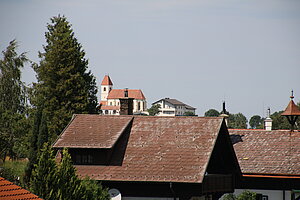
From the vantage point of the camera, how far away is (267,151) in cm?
4125

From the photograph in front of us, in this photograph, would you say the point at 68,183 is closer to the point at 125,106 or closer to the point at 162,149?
the point at 162,149

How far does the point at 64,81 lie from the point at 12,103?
7.19 m

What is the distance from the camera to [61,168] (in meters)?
26.8

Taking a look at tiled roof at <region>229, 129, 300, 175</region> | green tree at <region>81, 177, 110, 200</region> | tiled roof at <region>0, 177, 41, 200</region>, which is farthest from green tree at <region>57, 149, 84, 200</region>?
tiled roof at <region>229, 129, 300, 175</region>

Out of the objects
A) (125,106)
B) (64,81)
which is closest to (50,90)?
(64,81)

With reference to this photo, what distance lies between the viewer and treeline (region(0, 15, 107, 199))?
58.7 metres

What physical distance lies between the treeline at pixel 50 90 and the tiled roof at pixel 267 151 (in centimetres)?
1976

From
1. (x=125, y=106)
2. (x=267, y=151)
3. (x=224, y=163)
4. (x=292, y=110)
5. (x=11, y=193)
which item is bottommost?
(x=11, y=193)

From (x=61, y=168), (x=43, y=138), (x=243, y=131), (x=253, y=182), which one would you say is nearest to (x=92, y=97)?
(x=43, y=138)

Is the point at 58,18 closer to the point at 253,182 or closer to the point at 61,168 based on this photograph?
the point at 253,182

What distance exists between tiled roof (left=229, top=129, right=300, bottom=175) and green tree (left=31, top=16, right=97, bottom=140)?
19.4 meters

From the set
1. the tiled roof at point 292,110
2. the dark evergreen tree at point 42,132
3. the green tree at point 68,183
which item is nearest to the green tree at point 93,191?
the green tree at point 68,183

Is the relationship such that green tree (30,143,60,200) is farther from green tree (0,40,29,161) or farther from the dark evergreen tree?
green tree (0,40,29,161)

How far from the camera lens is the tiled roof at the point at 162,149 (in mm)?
30594
